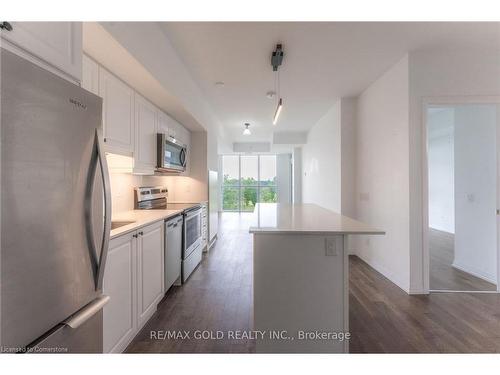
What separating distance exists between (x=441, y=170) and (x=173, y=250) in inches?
286

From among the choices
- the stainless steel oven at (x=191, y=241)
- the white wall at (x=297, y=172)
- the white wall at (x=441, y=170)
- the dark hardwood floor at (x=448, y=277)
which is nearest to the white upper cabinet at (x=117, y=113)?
the stainless steel oven at (x=191, y=241)

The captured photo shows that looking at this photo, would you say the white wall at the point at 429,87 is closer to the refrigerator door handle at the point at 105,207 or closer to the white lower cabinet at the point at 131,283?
the white lower cabinet at the point at 131,283

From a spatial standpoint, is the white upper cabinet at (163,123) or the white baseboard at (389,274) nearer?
the white baseboard at (389,274)

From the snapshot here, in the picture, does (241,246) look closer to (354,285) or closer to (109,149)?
(354,285)

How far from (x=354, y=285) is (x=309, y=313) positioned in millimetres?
1626

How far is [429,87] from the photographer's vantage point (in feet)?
8.91

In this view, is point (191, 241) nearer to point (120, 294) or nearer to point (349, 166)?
point (120, 294)

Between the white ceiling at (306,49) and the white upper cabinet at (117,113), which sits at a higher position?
the white ceiling at (306,49)

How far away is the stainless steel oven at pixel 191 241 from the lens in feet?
9.78

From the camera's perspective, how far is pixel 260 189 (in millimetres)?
10461

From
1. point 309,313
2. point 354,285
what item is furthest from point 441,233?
point 309,313

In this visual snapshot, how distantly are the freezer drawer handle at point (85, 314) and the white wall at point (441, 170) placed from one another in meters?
7.39
